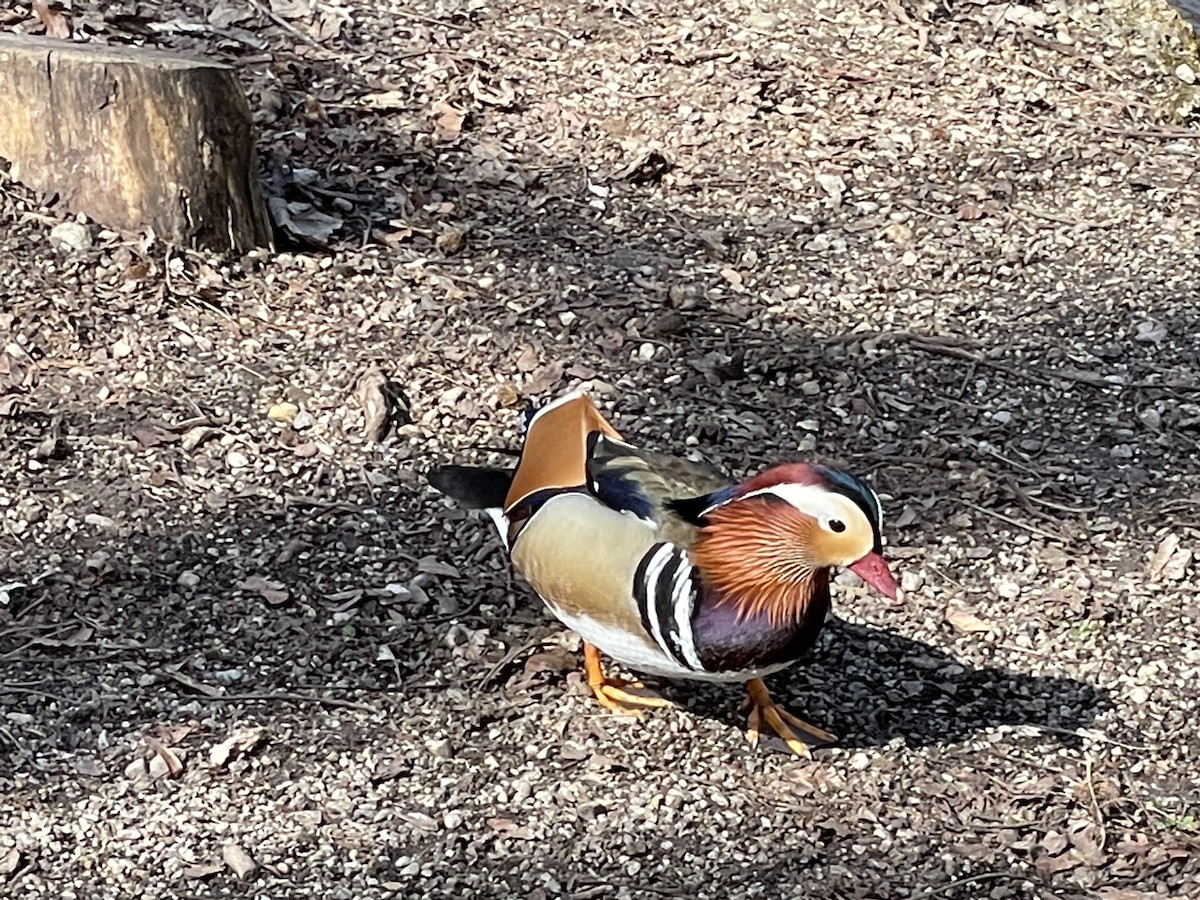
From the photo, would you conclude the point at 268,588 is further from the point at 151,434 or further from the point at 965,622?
the point at 965,622

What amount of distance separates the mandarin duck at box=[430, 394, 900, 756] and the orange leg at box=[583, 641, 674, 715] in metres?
0.19

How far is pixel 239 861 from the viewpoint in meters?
2.74

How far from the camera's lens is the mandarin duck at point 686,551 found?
2645mm

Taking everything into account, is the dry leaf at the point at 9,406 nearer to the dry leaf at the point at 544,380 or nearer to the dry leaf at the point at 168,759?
the dry leaf at the point at 168,759

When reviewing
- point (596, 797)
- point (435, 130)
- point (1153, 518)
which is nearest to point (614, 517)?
point (596, 797)

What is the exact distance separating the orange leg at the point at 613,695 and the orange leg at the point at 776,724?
0.18 m

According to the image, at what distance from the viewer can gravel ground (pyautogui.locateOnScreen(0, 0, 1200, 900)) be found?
2.85m

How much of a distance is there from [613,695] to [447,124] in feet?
7.98

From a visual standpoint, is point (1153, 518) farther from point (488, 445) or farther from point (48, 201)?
point (48, 201)

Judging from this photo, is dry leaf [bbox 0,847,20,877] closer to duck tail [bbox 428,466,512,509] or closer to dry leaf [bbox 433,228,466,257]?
duck tail [bbox 428,466,512,509]

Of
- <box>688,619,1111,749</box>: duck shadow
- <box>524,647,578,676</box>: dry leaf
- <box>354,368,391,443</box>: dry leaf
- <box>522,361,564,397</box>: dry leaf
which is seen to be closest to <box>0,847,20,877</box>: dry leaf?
<box>524,647,578,676</box>: dry leaf

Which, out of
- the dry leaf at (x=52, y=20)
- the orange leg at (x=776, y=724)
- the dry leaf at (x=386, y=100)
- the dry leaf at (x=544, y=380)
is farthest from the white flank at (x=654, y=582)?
the dry leaf at (x=52, y=20)

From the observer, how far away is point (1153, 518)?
367cm

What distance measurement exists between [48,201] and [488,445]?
1.36 metres
